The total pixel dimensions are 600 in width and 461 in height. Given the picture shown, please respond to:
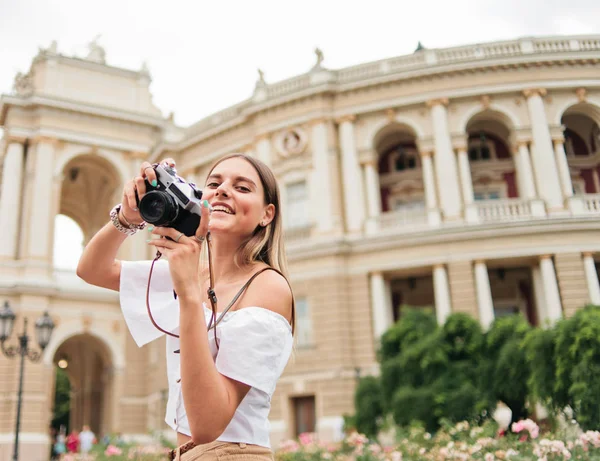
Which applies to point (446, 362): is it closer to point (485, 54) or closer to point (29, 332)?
point (485, 54)

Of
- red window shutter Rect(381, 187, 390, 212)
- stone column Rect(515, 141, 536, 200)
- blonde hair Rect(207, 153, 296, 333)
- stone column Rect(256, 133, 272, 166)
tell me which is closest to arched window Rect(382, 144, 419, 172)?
red window shutter Rect(381, 187, 390, 212)

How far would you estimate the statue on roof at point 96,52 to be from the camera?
30.7 meters

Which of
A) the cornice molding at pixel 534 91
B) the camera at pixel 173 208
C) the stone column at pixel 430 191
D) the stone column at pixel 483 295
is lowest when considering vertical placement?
the camera at pixel 173 208

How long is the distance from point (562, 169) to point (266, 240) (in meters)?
21.0

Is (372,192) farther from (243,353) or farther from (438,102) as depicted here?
(243,353)

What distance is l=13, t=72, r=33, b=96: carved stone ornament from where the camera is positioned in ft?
90.8

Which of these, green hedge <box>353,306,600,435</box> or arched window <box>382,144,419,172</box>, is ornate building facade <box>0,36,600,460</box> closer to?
arched window <box>382,144,419,172</box>

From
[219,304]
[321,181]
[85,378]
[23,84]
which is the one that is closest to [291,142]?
[321,181]

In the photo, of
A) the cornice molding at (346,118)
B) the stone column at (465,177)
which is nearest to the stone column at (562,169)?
the stone column at (465,177)

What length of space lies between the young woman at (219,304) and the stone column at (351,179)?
64.5 feet

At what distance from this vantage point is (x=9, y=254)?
2469cm

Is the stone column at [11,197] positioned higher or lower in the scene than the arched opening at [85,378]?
higher

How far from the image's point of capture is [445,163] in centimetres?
2148

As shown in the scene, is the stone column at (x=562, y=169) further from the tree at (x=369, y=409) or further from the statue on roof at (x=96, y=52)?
the statue on roof at (x=96, y=52)
